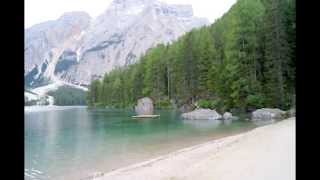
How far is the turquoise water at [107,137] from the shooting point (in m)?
1.43

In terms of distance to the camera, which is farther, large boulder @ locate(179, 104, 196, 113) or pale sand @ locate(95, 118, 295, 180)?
large boulder @ locate(179, 104, 196, 113)

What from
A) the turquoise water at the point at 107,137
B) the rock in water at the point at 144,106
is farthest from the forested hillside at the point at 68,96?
the rock in water at the point at 144,106

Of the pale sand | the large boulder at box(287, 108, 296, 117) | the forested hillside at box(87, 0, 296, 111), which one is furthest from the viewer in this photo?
the forested hillside at box(87, 0, 296, 111)

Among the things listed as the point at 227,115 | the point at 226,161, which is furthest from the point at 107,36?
the point at 226,161

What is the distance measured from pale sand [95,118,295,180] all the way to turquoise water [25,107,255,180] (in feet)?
0.10

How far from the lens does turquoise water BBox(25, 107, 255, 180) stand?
1.43 meters

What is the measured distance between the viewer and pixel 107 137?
1.49m

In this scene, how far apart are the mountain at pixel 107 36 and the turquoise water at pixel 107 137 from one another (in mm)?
162

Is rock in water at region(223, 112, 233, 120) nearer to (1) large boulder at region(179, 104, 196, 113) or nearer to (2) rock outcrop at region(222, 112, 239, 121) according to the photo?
(2) rock outcrop at region(222, 112, 239, 121)

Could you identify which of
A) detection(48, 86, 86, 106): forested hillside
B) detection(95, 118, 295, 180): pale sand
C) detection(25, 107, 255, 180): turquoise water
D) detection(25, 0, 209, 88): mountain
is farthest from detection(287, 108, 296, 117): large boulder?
detection(48, 86, 86, 106): forested hillside

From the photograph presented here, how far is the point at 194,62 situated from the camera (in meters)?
1.54
